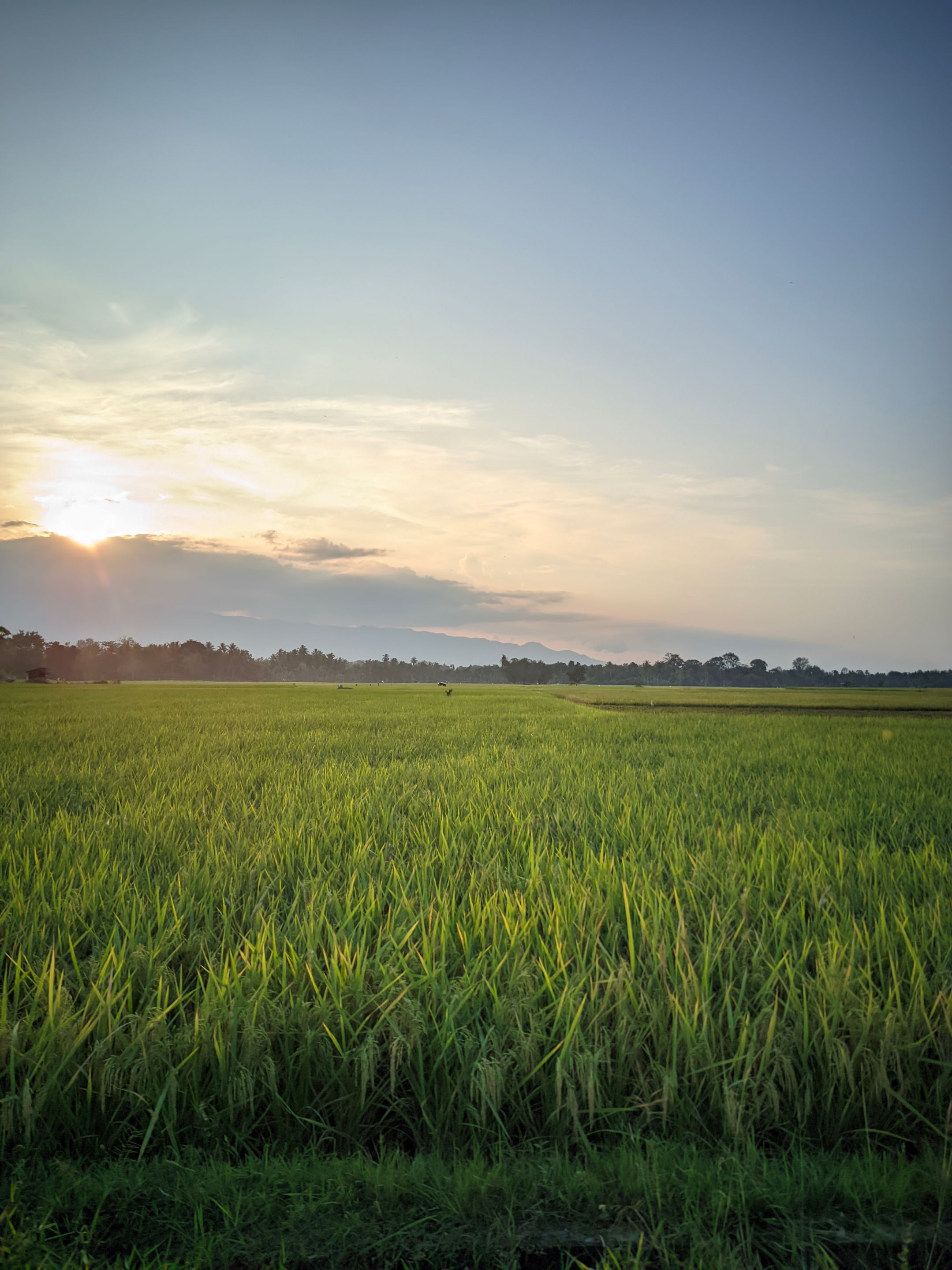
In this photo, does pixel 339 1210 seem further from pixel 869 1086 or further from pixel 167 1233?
pixel 869 1086

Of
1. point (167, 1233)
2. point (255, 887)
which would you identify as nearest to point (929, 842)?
point (255, 887)

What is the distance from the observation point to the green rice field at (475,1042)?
1.31 metres

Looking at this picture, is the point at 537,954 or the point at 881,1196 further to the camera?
the point at 537,954

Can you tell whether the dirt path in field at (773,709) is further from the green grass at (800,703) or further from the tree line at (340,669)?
the tree line at (340,669)

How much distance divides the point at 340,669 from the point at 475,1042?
188m

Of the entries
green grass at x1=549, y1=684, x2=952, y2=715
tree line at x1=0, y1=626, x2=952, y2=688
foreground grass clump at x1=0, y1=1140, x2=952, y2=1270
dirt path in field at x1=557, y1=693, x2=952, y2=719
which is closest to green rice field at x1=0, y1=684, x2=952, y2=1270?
foreground grass clump at x1=0, y1=1140, x2=952, y2=1270

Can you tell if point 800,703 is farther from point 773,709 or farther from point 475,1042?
point 475,1042

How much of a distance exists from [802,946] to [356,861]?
7.23 ft

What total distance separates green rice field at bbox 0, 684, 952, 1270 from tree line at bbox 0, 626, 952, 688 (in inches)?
5231

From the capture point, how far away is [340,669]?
18575cm

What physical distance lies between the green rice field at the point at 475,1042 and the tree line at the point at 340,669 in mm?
132872

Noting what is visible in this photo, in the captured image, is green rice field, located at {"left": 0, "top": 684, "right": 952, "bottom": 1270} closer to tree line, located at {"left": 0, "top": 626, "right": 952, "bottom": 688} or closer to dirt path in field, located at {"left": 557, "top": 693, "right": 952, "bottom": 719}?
dirt path in field, located at {"left": 557, "top": 693, "right": 952, "bottom": 719}

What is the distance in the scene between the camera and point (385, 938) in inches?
97.0

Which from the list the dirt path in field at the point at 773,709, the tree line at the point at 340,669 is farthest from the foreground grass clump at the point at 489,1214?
the tree line at the point at 340,669
